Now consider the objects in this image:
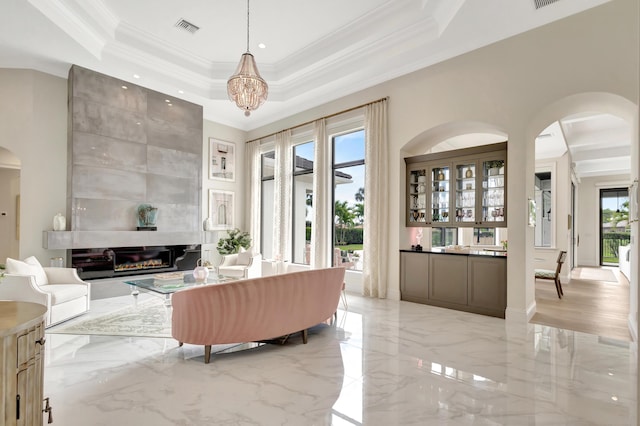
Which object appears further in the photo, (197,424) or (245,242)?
(245,242)

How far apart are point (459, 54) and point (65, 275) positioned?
275 inches

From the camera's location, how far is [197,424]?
2295 millimetres

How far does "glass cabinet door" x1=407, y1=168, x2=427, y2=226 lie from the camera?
19.9 ft

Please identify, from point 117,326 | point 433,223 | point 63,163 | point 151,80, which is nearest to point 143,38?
point 151,80

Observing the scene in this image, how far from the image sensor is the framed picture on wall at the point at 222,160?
8.67 metres

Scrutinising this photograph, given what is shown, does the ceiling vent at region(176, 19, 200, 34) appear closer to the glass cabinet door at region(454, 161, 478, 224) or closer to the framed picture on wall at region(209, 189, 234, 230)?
the framed picture on wall at region(209, 189, 234, 230)

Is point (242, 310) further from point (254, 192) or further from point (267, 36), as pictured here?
point (254, 192)

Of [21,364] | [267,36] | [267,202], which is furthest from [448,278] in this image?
[267,202]

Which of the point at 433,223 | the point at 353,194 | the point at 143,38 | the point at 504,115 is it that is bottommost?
the point at 433,223

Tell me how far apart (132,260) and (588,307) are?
842cm

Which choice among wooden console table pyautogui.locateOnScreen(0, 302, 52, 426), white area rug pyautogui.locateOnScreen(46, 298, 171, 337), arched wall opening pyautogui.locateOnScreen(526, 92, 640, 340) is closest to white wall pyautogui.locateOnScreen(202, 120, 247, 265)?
white area rug pyautogui.locateOnScreen(46, 298, 171, 337)

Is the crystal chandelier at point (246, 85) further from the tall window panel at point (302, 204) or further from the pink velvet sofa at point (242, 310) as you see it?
the tall window panel at point (302, 204)

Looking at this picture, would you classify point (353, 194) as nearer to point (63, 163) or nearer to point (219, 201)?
point (219, 201)

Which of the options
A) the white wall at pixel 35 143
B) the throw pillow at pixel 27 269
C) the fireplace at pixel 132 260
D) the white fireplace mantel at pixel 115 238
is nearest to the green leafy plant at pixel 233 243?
the white fireplace mantel at pixel 115 238
